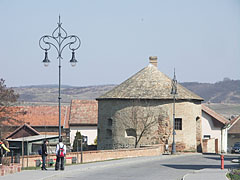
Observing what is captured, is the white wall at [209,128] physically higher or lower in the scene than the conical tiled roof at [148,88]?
lower

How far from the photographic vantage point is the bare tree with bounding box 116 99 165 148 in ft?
173

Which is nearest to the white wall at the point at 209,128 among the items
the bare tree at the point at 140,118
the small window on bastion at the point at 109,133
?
the bare tree at the point at 140,118

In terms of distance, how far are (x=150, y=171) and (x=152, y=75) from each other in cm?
2999

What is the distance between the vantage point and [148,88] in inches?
→ 2162

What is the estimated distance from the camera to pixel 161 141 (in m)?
52.4

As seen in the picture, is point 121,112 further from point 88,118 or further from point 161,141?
point 88,118

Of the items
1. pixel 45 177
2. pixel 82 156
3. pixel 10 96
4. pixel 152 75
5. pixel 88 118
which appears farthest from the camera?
pixel 88 118

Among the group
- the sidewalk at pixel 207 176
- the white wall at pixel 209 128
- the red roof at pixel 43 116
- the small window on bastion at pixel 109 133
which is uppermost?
the red roof at pixel 43 116

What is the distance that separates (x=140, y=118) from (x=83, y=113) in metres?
31.2

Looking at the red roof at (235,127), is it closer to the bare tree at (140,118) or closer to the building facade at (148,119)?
the building facade at (148,119)

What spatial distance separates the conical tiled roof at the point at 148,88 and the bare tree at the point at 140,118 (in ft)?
2.92

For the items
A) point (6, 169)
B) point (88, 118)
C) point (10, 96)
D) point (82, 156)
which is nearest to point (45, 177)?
point (6, 169)

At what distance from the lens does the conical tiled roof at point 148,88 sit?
53656mm

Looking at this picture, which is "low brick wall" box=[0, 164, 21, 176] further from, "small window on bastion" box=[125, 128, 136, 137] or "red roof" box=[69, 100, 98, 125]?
"red roof" box=[69, 100, 98, 125]
